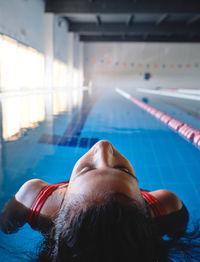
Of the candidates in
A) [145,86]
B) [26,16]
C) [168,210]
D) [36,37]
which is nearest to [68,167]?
[168,210]

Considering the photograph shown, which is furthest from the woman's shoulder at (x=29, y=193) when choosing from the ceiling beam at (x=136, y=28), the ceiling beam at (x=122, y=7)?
the ceiling beam at (x=136, y=28)

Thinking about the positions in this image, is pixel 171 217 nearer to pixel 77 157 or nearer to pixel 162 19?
pixel 77 157

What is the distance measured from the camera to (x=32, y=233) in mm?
1112

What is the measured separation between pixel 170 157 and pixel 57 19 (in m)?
12.9

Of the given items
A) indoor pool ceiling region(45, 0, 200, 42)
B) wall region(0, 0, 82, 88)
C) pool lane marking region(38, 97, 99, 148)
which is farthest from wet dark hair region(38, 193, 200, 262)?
indoor pool ceiling region(45, 0, 200, 42)

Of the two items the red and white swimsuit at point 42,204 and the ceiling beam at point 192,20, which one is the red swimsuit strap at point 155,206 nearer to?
the red and white swimsuit at point 42,204

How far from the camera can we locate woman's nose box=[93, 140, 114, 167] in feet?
2.80

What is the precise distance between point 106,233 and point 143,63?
75.6 ft

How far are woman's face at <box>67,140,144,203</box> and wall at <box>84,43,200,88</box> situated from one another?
Result: 73.0 ft

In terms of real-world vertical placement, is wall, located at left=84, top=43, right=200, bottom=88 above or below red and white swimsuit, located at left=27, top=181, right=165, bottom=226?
above

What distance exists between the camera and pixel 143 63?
22344mm

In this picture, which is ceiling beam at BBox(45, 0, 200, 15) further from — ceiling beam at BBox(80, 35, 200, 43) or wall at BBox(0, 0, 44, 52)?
ceiling beam at BBox(80, 35, 200, 43)

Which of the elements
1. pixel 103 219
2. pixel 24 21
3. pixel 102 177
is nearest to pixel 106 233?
pixel 103 219

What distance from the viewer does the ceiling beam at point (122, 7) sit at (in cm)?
1056
